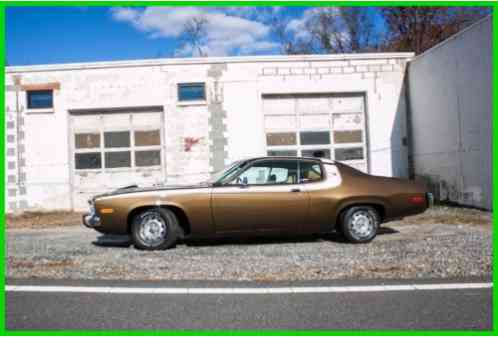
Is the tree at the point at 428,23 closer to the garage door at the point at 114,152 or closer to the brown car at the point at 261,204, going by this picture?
the garage door at the point at 114,152

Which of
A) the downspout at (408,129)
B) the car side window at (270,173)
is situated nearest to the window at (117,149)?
the car side window at (270,173)

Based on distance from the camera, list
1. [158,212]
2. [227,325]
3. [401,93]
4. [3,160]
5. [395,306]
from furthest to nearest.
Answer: [401,93] < [3,160] < [158,212] < [395,306] < [227,325]

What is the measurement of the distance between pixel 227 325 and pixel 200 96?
10.6 meters

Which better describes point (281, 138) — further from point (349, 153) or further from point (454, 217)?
point (454, 217)

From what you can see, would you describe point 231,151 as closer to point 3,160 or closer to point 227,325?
point 3,160

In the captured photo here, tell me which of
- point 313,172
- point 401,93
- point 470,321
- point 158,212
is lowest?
point 470,321

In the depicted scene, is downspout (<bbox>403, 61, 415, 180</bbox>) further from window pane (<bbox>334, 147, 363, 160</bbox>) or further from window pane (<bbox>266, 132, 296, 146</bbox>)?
window pane (<bbox>266, 132, 296, 146</bbox>)

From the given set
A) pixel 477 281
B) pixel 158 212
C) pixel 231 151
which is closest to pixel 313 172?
pixel 158 212

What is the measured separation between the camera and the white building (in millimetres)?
13602

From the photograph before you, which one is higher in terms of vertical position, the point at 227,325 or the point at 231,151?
the point at 231,151

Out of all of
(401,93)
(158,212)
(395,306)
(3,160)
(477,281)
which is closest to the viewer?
(395,306)

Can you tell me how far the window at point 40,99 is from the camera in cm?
1373

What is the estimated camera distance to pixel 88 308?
14.1 feet

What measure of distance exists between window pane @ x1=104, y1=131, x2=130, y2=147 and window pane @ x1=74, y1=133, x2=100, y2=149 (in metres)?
0.26
